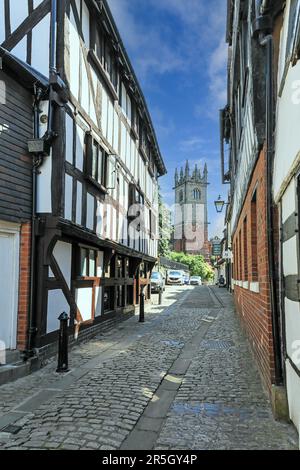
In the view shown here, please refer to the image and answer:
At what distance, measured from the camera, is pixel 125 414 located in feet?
14.2

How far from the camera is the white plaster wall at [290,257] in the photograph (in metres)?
3.59

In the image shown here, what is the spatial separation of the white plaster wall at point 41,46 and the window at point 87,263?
372 cm

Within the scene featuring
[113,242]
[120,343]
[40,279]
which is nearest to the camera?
[40,279]

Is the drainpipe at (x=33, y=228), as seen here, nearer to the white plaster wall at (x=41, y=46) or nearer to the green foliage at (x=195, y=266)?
the white plaster wall at (x=41, y=46)

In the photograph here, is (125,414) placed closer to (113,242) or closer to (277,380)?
(277,380)

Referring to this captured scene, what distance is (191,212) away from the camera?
98.5m

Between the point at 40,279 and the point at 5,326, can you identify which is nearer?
the point at 5,326

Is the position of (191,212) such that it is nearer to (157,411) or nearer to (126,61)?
(126,61)

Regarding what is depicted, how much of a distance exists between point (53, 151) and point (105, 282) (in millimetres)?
4852

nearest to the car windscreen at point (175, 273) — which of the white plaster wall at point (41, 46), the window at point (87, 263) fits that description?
the window at point (87, 263)

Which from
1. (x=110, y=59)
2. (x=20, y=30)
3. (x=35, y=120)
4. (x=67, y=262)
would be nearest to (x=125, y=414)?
(x=67, y=262)

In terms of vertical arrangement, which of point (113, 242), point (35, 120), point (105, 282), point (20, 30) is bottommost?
point (105, 282)

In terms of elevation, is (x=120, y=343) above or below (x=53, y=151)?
below

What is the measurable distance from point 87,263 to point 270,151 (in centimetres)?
582
